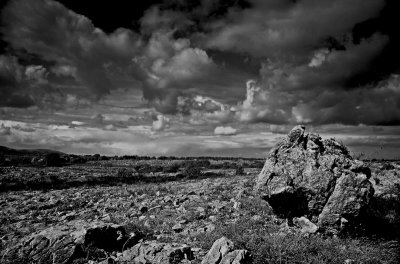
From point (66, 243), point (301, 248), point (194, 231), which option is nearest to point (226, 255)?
point (301, 248)

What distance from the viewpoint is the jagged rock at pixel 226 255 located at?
5671mm

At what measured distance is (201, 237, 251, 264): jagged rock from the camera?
5671 millimetres

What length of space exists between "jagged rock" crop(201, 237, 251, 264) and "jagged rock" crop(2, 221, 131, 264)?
2688mm

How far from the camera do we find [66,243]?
21.8 ft

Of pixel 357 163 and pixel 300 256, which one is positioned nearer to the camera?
pixel 300 256

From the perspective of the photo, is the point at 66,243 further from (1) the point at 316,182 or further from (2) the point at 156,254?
(1) the point at 316,182

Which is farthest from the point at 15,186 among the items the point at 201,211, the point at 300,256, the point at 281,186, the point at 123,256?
the point at 300,256

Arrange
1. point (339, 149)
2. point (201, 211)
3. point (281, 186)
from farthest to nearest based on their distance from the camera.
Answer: point (201, 211) < point (339, 149) < point (281, 186)

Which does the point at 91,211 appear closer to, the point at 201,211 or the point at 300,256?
the point at 201,211

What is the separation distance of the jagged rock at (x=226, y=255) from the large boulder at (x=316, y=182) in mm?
3323

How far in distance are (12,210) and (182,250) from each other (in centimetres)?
1047

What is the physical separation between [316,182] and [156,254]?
17.2 ft

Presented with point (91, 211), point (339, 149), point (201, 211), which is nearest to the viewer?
point (339, 149)

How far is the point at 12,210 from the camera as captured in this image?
12859 mm
